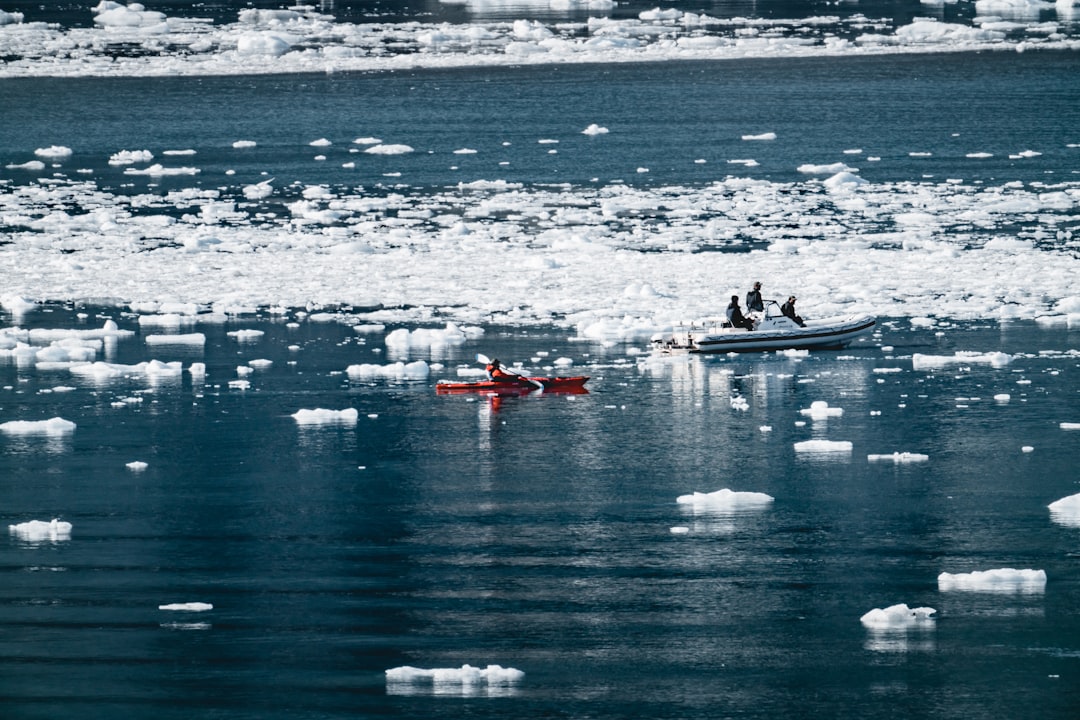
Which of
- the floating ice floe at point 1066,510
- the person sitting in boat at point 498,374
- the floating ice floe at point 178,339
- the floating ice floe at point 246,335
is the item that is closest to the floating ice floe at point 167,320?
the floating ice floe at point 178,339

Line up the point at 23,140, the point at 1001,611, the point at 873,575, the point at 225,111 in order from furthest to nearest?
1. the point at 225,111
2. the point at 23,140
3. the point at 873,575
4. the point at 1001,611

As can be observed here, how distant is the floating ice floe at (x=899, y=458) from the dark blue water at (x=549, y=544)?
0.69 feet

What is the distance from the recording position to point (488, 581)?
16.2 m

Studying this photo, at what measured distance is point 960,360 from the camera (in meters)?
26.1

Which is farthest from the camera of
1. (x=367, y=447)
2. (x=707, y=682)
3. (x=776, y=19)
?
(x=776, y=19)

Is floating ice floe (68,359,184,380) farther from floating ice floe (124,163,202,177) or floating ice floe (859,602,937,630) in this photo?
floating ice floe (124,163,202,177)

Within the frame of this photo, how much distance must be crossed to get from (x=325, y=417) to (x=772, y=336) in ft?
26.2

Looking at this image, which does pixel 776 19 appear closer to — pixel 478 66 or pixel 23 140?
pixel 478 66

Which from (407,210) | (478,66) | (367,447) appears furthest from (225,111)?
(367,447)

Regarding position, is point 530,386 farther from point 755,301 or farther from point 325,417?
point 755,301

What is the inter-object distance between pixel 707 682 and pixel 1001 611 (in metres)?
3.16

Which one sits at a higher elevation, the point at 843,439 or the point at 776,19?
the point at 776,19

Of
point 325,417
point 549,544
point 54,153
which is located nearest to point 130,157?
point 54,153

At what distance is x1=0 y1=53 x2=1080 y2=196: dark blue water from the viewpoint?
47.0 m
